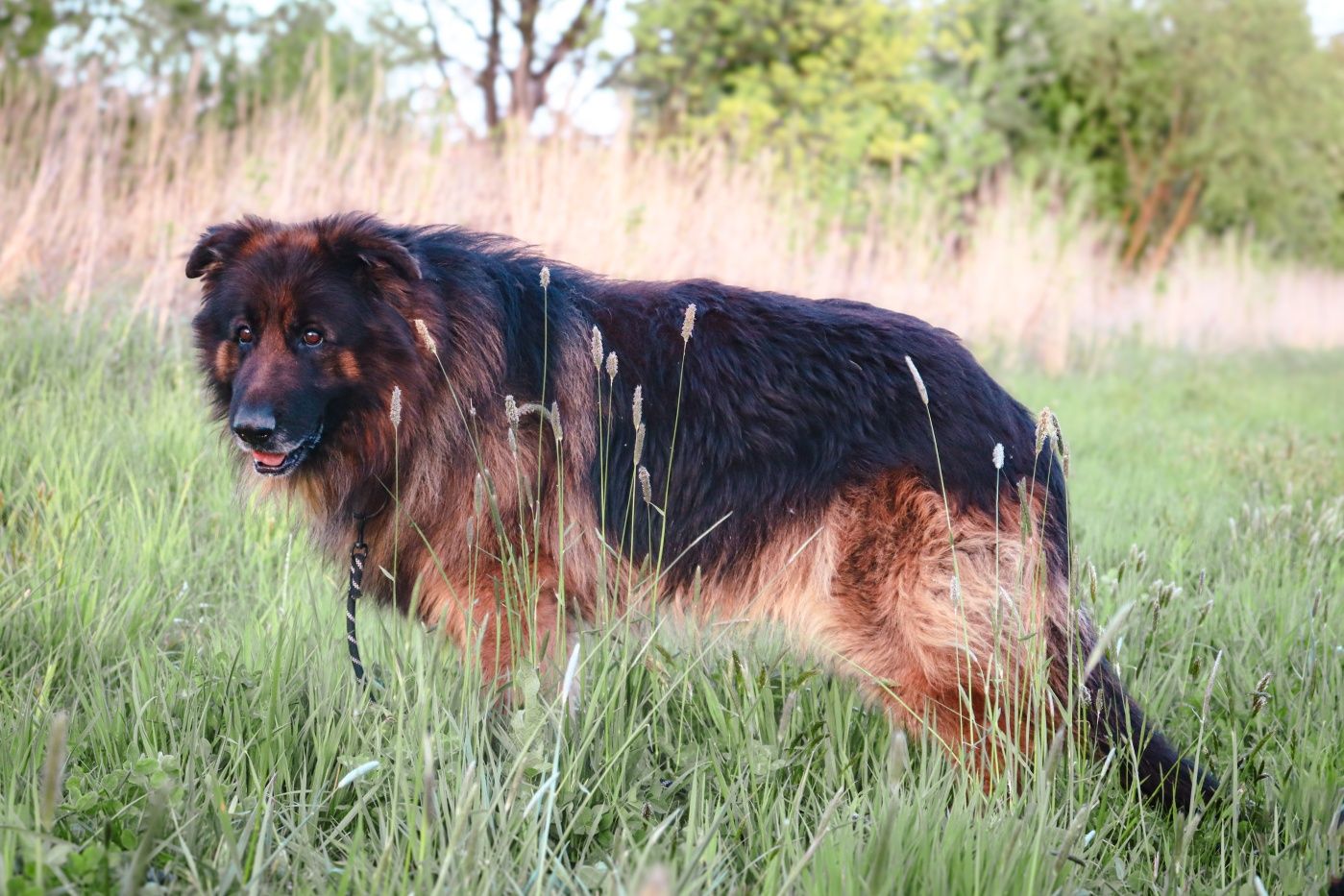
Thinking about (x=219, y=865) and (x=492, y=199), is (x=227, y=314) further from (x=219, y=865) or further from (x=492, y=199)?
(x=492, y=199)

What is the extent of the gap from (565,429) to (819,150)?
1444 centimetres

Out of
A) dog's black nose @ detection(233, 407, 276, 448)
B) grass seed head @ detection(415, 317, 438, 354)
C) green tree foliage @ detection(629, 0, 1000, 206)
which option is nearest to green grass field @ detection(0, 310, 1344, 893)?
dog's black nose @ detection(233, 407, 276, 448)

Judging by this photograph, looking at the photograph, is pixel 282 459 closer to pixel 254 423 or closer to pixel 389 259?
pixel 254 423

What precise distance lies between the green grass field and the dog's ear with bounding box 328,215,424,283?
0.97m

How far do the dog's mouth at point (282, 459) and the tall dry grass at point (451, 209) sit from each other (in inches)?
147

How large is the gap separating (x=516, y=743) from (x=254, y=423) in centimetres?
114

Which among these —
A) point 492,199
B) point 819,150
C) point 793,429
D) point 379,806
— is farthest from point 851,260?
point 379,806

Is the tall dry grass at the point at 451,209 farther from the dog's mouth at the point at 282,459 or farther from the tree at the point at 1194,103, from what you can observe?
the tree at the point at 1194,103

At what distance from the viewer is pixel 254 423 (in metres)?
2.62

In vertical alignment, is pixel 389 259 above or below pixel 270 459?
above

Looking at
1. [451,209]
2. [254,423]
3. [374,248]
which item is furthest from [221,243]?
[451,209]

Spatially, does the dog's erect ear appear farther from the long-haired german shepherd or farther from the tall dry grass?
the tall dry grass

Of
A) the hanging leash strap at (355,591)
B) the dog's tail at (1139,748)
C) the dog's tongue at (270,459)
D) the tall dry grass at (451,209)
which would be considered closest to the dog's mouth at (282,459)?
Answer: the dog's tongue at (270,459)

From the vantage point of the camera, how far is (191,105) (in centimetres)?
749
